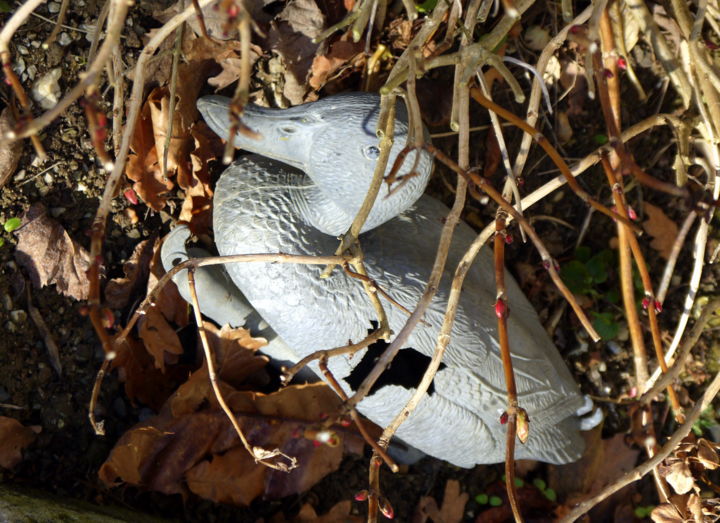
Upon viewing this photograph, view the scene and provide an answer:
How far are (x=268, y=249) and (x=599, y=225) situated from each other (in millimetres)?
1234

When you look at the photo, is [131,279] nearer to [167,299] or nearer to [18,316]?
[167,299]

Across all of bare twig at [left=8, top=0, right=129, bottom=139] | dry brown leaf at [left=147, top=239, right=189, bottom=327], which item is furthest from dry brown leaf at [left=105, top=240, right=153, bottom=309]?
bare twig at [left=8, top=0, right=129, bottom=139]

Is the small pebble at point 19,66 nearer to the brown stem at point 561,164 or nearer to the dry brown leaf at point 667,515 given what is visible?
the brown stem at point 561,164

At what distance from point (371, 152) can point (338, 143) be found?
7cm

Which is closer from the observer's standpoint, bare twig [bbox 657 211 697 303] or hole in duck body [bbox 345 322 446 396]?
hole in duck body [bbox 345 322 446 396]

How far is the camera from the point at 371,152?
4.57ft

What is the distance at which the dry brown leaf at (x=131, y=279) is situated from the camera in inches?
72.7

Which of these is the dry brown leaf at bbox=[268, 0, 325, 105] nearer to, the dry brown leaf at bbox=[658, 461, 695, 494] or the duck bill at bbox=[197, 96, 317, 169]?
the duck bill at bbox=[197, 96, 317, 169]

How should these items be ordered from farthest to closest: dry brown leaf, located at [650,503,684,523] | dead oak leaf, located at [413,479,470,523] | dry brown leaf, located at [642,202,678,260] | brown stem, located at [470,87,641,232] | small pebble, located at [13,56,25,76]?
1. dry brown leaf, located at [642,202,678,260]
2. dead oak leaf, located at [413,479,470,523]
3. small pebble, located at [13,56,25,76]
4. dry brown leaf, located at [650,503,684,523]
5. brown stem, located at [470,87,641,232]

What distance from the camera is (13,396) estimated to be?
175 cm

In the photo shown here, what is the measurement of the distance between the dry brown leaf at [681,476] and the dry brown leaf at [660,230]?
37.4 inches

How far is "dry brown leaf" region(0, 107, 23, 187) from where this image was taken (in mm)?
1686

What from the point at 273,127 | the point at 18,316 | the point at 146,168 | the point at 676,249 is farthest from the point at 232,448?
Answer: the point at 676,249

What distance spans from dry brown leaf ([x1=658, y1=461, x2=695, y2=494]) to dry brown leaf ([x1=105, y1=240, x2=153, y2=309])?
4.62 feet
